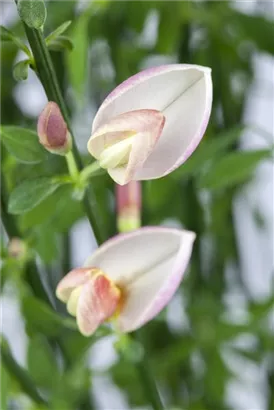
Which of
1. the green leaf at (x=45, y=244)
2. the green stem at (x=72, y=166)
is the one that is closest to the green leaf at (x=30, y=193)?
the green stem at (x=72, y=166)

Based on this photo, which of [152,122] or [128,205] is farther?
[128,205]

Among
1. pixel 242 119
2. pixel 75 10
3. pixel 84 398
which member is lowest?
pixel 84 398

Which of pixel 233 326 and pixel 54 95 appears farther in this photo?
pixel 233 326

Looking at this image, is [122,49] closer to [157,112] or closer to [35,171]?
[35,171]

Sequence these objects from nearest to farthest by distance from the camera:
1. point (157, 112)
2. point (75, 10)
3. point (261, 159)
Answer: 1. point (157, 112)
2. point (261, 159)
3. point (75, 10)

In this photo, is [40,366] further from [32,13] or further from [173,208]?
[32,13]

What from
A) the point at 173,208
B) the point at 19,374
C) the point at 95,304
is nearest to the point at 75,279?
the point at 95,304

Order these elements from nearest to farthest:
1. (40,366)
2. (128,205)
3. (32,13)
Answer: (32,13) < (128,205) < (40,366)

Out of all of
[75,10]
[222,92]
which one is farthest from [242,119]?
[75,10]
